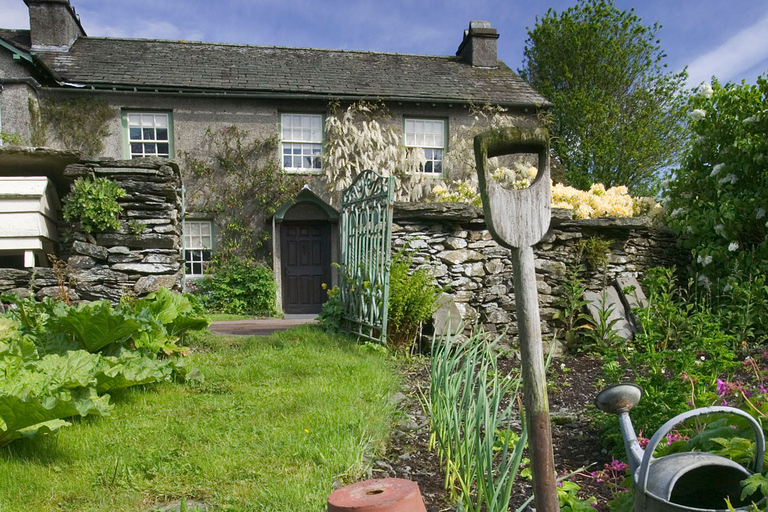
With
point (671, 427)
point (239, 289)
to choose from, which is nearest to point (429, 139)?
point (239, 289)

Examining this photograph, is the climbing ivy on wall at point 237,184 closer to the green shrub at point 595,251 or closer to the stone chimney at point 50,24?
the stone chimney at point 50,24

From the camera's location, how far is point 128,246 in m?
6.36

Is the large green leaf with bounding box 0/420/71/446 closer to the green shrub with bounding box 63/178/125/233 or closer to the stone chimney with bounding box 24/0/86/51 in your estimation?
the green shrub with bounding box 63/178/125/233

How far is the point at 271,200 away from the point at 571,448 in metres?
10.2

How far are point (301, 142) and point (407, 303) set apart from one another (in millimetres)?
8076

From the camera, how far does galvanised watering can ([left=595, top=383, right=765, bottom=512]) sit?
1.38 metres

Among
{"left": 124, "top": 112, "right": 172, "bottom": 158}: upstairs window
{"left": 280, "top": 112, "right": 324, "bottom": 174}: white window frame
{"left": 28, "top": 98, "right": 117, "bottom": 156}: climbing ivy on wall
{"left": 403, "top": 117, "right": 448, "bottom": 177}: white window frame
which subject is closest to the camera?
{"left": 28, "top": 98, "right": 117, "bottom": 156}: climbing ivy on wall

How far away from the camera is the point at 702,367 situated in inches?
126

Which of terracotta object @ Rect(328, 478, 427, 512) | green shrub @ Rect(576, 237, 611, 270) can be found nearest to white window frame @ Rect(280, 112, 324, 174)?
green shrub @ Rect(576, 237, 611, 270)

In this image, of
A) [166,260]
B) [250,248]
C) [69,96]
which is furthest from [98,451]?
[69,96]

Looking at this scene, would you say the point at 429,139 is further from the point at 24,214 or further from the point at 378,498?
the point at 378,498

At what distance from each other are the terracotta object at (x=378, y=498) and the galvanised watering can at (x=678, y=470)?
60cm

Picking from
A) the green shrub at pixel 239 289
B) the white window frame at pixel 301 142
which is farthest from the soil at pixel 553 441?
the white window frame at pixel 301 142

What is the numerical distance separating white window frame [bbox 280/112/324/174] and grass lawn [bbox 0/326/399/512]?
351 inches
